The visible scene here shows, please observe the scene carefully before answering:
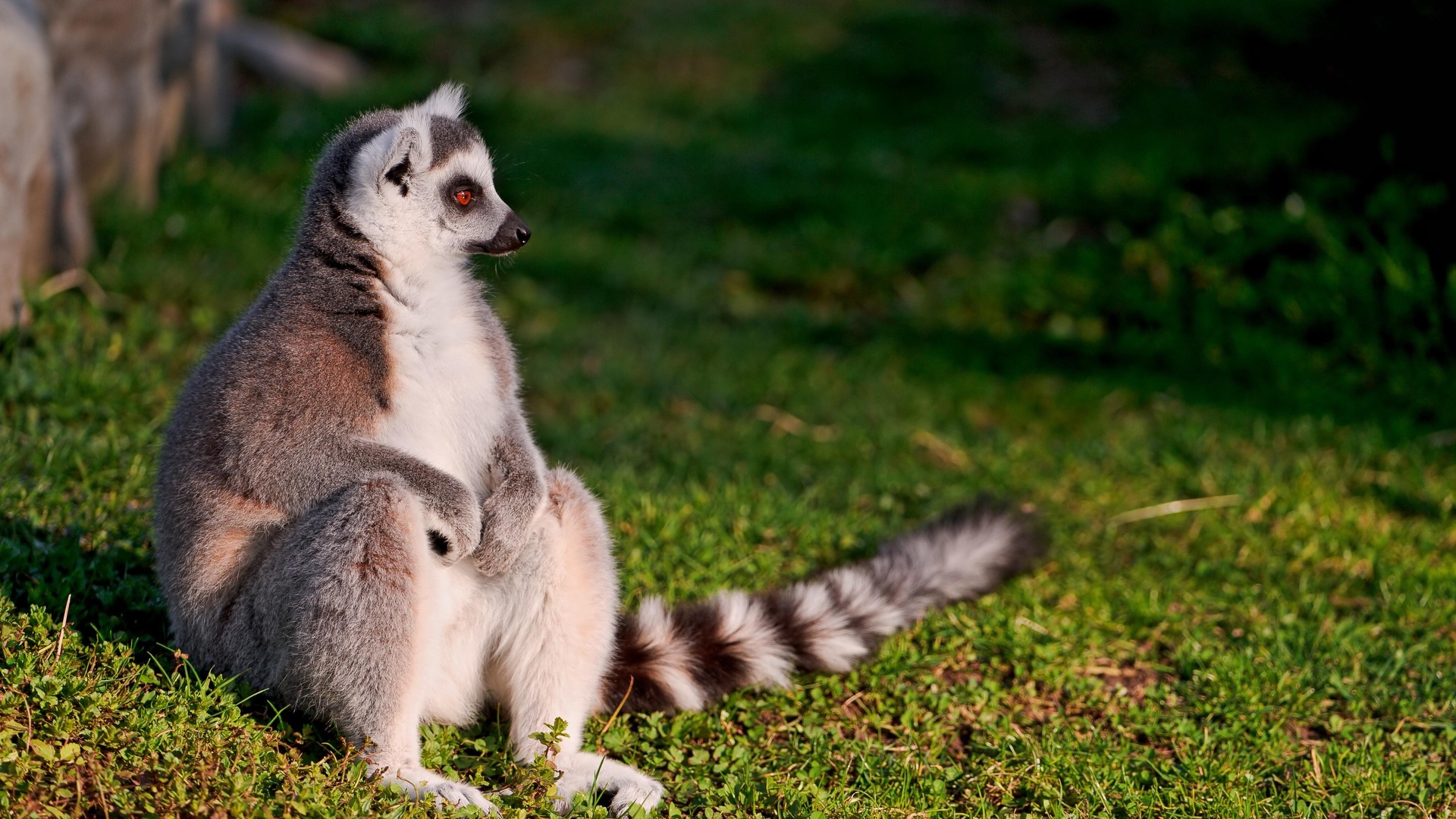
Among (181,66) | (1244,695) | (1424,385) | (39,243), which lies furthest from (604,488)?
(181,66)

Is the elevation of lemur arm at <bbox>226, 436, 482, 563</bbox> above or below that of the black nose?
below

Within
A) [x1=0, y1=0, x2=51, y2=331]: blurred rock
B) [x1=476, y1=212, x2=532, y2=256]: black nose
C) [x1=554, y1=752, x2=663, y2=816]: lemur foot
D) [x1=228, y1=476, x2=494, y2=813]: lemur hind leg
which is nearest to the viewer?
[x1=228, y1=476, x2=494, y2=813]: lemur hind leg

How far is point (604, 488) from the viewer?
15.4 ft

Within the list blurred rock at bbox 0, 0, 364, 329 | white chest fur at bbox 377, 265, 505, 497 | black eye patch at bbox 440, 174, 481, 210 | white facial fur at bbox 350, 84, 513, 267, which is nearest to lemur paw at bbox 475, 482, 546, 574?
white chest fur at bbox 377, 265, 505, 497

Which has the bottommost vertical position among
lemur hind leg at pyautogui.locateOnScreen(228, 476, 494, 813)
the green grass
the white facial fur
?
the green grass

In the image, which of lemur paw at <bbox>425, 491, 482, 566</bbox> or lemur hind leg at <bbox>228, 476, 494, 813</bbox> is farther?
lemur paw at <bbox>425, 491, 482, 566</bbox>

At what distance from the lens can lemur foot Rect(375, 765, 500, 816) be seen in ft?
8.93

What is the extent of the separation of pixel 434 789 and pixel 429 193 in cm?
136

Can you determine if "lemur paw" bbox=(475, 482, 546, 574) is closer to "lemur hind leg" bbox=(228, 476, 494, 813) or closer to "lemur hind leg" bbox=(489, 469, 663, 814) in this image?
"lemur hind leg" bbox=(489, 469, 663, 814)

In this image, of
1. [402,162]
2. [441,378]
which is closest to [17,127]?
[402,162]

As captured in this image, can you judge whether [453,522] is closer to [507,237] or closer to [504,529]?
[504,529]

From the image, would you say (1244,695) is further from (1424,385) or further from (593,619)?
(1424,385)

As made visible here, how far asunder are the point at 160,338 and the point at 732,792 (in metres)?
3.93

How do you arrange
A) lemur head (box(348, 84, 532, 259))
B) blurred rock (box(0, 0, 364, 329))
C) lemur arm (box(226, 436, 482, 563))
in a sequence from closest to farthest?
lemur arm (box(226, 436, 482, 563))
lemur head (box(348, 84, 532, 259))
blurred rock (box(0, 0, 364, 329))
